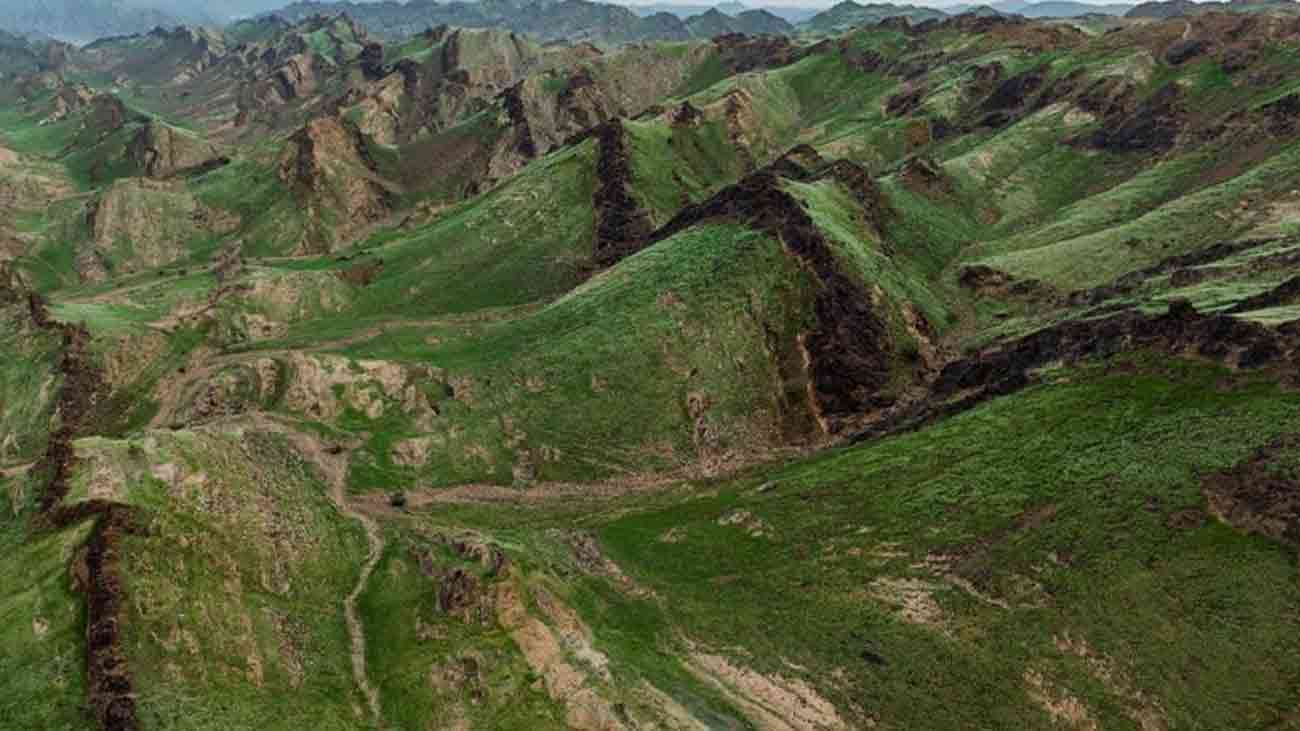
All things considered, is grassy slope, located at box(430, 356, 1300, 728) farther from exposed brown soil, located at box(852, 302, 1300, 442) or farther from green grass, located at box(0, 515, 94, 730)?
green grass, located at box(0, 515, 94, 730)

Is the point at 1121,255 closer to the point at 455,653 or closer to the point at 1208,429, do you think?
the point at 1208,429

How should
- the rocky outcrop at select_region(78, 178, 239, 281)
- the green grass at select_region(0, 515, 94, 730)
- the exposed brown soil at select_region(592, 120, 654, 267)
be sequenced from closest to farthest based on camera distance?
the green grass at select_region(0, 515, 94, 730)
the exposed brown soil at select_region(592, 120, 654, 267)
the rocky outcrop at select_region(78, 178, 239, 281)

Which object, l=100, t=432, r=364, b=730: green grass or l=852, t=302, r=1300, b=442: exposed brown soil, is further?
l=852, t=302, r=1300, b=442: exposed brown soil

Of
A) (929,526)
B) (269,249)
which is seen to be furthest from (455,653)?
(269,249)

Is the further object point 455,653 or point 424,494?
point 424,494

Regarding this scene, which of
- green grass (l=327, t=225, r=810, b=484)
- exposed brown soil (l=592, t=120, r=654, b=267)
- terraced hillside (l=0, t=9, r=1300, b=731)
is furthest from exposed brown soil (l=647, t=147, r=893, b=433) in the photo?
exposed brown soil (l=592, t=120, r=654, b=267)

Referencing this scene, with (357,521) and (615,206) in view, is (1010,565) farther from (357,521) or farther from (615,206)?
(615,206)

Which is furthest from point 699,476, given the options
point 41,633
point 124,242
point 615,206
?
point 124,242
